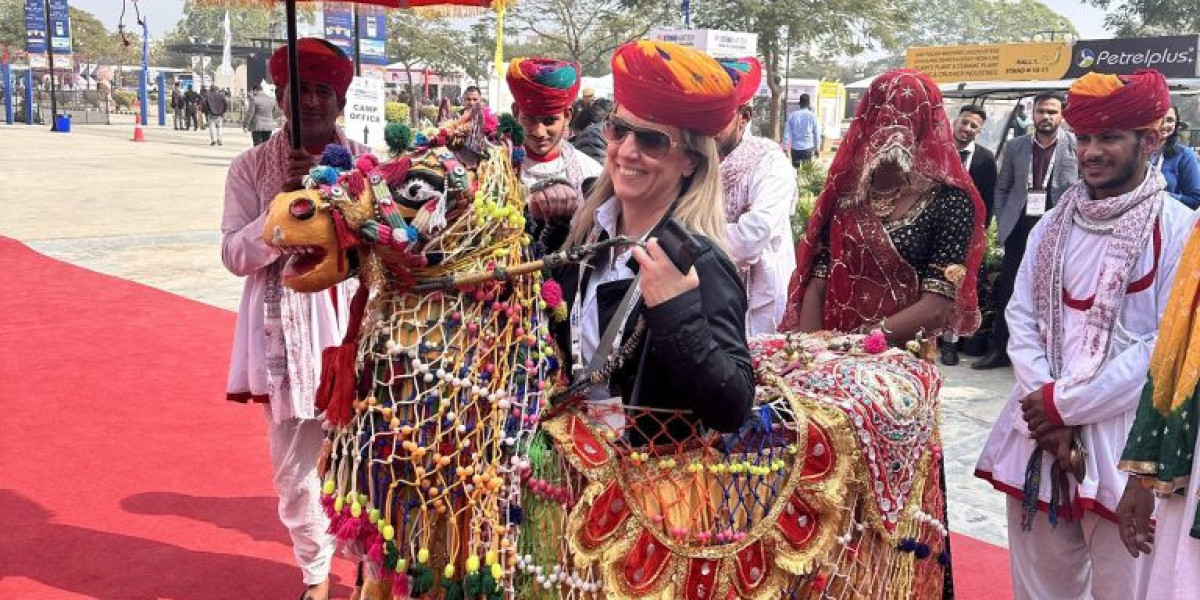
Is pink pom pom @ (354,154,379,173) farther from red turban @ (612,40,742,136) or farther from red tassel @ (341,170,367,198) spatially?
A: red turban @ (612,40,742,136)

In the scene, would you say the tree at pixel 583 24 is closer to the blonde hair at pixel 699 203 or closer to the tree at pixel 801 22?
the tree at pixel 801 22

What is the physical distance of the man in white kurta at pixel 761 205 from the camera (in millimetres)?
4066

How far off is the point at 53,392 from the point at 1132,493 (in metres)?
5.58

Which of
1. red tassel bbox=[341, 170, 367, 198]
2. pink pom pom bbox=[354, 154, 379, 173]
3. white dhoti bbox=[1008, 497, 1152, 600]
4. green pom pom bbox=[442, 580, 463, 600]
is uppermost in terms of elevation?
pink pom pom bbox=[354, 154, 379, 173]

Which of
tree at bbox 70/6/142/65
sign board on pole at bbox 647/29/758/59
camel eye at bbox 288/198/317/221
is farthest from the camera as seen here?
A: tree at bbox 70/6/142/65

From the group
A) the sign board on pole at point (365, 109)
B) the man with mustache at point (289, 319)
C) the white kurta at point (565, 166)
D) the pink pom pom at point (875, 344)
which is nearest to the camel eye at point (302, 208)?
the man with mustache at point (289, 319)

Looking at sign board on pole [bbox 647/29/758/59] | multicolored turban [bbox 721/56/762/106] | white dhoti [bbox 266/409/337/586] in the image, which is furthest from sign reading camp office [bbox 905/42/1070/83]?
white dhoti [bbox 266/409/337/586]

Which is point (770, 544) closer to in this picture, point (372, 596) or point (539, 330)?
point (539, 330)

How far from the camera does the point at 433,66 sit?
4291 cm

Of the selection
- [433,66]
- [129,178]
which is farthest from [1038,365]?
[433,66]

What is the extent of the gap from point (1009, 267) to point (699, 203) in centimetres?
585

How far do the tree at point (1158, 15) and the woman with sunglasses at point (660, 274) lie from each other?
32964 mm

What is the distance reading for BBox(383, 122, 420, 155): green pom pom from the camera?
2080mm

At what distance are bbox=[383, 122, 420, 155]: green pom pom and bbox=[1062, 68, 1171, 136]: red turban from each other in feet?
6.67
